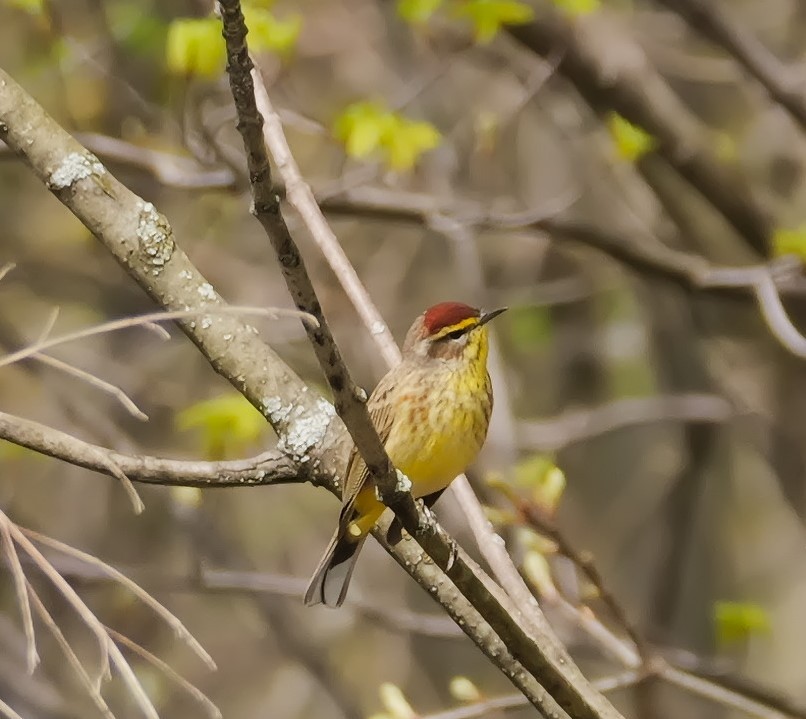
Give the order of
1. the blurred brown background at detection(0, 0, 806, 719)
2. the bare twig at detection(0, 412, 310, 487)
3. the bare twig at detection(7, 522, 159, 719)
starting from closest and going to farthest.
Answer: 1. the bare twig at detection(7, 522, 159, 719)
2. the bare twig at detection(0, 412, 310, 487)
3. the blurred brown background at detection(0, 0, 806, 719)

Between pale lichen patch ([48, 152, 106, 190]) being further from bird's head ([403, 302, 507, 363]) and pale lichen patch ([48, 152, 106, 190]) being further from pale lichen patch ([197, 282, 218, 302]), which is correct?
bird's head ([403, 302, 507, 363])

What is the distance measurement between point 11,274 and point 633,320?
319cm

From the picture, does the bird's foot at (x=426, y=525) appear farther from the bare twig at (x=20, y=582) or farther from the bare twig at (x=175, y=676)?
the bare twig at (x=20, y=582)

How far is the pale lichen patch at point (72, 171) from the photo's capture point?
2176 mm

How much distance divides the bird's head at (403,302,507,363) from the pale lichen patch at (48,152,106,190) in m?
1.18

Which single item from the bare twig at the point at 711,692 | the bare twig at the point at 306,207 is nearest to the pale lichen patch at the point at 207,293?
the bare twig at the point at 306,207

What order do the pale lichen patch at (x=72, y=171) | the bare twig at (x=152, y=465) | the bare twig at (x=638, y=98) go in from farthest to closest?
the bare twig at (x=638, y=98)
the pale lichen patch at (x=72, y=171)
the bare twig at (x=152, y=465)

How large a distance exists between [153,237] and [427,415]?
3.29ft

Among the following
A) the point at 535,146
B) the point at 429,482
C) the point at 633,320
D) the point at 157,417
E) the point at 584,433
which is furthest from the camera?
the point at 535,146

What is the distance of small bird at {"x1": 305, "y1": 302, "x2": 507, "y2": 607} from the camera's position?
9.48 ft

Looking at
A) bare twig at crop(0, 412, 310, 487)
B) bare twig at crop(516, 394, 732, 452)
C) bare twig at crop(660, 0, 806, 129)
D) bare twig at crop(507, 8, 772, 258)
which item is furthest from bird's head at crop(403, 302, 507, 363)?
bare twig at crop(516, 394, 732, 452)

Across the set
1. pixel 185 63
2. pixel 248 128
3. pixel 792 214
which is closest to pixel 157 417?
pixel 185 63

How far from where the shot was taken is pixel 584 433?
17.7ft

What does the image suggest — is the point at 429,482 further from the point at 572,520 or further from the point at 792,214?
the point at 572,520
